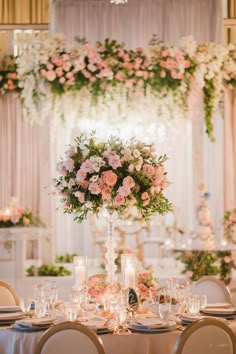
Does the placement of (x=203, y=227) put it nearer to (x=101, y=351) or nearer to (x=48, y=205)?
(x=48, y=205)

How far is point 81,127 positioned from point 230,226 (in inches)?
127

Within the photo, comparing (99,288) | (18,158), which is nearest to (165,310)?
(99,288)

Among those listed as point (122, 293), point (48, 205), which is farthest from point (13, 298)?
point (48, 205)

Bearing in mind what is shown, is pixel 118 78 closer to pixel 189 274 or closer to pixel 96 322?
pixel 189 274

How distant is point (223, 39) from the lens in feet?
38.6

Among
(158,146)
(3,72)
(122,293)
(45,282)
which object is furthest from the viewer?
(158,146)

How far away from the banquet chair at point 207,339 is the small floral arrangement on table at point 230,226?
5185 millimetres

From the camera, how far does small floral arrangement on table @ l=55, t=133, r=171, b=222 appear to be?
5520 millimetres

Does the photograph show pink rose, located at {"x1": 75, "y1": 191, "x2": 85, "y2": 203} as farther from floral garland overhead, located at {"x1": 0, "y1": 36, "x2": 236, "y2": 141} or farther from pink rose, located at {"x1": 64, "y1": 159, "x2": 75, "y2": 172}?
floral garland overhead, located at {"x1": 0, "y1": 36, "x2": 236, "y2": 141}

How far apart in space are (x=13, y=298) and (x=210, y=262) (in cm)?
404

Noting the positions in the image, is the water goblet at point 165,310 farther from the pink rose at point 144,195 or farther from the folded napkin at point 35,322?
the pink rose at point 144,195

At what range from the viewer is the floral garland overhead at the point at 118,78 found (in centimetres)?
1022

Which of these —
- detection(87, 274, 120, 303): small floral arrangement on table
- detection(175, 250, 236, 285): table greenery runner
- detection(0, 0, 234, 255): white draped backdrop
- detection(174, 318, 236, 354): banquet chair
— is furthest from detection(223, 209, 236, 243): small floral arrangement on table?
detection(174, 318, 236, 354): banquet chair

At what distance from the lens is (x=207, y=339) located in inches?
187
